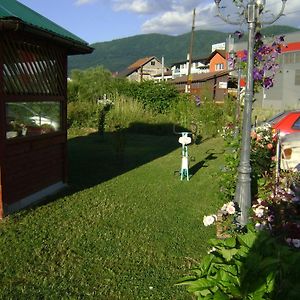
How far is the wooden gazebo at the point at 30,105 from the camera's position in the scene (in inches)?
250

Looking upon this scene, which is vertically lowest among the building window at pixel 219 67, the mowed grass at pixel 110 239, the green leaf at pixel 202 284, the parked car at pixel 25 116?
the mowed grass at pixel 110 239

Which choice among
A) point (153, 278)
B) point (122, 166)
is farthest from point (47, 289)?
point (122, 166)

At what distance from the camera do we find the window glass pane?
6.62 metres

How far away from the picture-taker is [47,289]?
169 inches

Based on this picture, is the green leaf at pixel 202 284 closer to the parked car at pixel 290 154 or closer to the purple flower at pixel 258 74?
the parked car at pixel 290 154

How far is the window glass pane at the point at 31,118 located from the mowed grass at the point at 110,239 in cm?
119

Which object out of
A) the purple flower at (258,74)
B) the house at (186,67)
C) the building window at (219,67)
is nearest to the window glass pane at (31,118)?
the purple flower at (258,74)

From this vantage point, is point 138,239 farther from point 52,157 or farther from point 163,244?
point 52,157

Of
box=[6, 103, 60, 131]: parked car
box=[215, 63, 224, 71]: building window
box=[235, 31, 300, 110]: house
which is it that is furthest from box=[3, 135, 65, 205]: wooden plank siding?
box=[215, 63, 224, 71]: building window

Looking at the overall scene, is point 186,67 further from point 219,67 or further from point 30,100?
point 30,100

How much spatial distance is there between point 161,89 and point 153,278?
20159 mm

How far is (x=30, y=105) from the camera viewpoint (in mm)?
7312

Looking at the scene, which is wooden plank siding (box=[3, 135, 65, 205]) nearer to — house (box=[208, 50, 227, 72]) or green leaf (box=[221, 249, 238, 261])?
green leaf (box=[221, 249, 238, 261])

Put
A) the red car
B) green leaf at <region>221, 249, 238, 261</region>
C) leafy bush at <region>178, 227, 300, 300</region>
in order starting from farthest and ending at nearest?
the red car
green leaf at <region>221, 249, 238, 261</region>
leafy bush at <region>178, 227, 300, 300</region>
